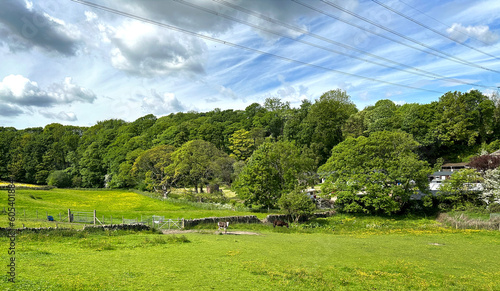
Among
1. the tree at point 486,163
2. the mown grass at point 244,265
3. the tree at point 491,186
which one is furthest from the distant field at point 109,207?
the tree at point 486,163

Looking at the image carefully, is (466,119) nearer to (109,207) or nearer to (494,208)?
(494,208)

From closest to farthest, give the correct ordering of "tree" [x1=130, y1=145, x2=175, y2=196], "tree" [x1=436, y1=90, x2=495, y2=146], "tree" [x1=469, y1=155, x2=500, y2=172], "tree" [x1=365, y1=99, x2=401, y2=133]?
1. "tree" [x1=469, y1=155, x2=500, y2=172]
2. "tree" [x1=436, y1=90, x2=495, y2=146]
3. "tree" [x1=130, y1=145, x2=175, y2=196]
4. "tree" [x1=365, y1=99, x2=401, y2=133]

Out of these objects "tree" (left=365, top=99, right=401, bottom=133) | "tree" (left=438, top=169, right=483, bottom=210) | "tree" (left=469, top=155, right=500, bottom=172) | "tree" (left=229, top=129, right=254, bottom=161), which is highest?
"tree" (left=365, top=99, right=401, bottom=133)

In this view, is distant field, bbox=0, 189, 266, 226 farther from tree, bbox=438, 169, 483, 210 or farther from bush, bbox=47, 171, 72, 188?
bush, bbox=47, 171, 72, 188

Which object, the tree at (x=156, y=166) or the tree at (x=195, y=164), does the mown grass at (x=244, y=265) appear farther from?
the tree at (x=156, y=166)

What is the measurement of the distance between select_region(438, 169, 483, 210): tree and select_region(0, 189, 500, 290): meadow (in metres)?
17.0

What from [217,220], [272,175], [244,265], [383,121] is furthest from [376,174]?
[383,121]

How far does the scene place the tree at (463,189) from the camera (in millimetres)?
44875

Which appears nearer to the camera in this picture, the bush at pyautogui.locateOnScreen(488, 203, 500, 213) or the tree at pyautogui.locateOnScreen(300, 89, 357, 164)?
the bush at pyautogui.locateOnScreen(488, 203, 500, 213)

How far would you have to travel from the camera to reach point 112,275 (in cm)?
1384

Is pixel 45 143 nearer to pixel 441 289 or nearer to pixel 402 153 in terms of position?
pixel 402 153

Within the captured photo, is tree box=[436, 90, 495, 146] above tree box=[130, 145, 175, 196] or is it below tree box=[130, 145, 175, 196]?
above

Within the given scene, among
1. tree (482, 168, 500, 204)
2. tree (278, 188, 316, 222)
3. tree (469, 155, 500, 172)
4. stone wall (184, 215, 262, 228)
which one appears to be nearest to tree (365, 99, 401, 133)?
tree (469, 155, 500, 172)

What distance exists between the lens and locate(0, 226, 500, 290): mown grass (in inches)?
526
